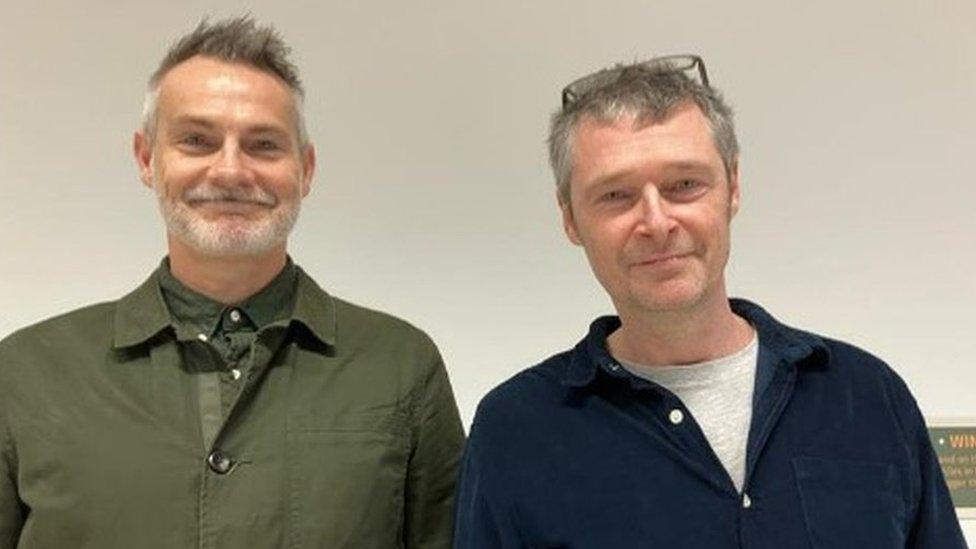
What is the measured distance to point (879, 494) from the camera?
1.05 metres

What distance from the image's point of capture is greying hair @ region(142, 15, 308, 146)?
1.24 meters

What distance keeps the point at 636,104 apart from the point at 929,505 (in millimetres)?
627

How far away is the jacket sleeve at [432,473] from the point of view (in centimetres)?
126

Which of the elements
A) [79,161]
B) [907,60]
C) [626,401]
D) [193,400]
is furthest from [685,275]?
[79,161]

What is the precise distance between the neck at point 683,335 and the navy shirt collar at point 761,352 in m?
0.03

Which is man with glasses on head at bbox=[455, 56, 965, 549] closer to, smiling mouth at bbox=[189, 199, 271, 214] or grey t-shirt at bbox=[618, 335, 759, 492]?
grey t-shirt at bbox=[618, 335, 759, 492]

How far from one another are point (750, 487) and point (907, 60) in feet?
4.10

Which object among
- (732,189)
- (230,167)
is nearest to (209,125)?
(230,167)

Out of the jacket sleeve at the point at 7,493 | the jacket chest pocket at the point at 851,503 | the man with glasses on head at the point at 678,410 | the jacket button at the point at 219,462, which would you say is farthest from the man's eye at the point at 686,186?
the jacket sleeve at the point at 7,493

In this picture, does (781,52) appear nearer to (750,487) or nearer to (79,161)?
(750,487)

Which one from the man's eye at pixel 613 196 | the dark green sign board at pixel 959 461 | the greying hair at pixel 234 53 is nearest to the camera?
the man's eye at pixel 613 196

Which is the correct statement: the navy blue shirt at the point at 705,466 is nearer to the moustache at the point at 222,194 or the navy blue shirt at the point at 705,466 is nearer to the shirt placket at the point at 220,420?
the shirt placket at the point at 220,420

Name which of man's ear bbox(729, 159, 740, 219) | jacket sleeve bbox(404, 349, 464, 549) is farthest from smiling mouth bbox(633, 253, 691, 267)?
jacket sleeve bbox(404, 349, 464, 549)

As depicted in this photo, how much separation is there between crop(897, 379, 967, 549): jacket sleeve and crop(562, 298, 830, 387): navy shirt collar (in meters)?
0.14
